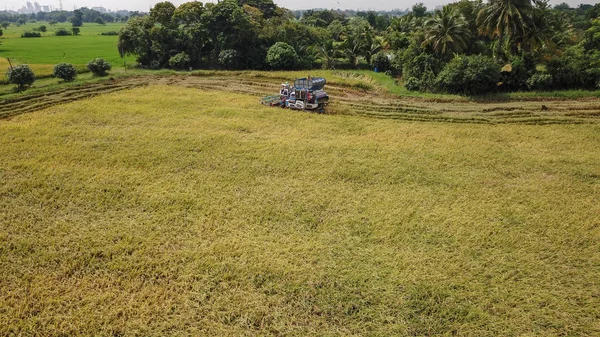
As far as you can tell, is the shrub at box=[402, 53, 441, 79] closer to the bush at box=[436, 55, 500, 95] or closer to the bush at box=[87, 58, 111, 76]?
the bush at box=[436, 55, 500, 95]

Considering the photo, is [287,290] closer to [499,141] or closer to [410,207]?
[410,207]

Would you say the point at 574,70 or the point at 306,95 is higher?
the point at 574,70

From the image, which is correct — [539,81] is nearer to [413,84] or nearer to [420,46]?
[413,84]

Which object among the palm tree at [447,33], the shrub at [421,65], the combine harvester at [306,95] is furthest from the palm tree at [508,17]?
the combine harvester at [306,95]

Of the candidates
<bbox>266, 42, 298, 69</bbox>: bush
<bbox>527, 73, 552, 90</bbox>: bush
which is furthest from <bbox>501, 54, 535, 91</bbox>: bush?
<bbox>266, 42, 298, 69</bbox>: bush

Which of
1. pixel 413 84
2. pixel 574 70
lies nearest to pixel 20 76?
pixel 413 84

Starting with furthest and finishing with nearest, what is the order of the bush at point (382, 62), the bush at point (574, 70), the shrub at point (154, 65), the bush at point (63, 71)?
the shrub at point (154, 65), the bush at point (382, 62), the bush at point (63, 71), the bush at point (574, 70)

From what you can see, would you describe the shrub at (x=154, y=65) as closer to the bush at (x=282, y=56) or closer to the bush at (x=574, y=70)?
the bush at (x=282, y=56)

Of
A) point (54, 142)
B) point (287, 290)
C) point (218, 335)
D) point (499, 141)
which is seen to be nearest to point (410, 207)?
point (287, 290)
